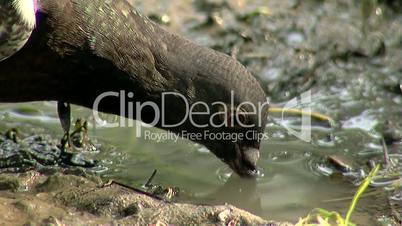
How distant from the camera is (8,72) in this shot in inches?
166

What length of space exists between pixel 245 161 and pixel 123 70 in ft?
2.76

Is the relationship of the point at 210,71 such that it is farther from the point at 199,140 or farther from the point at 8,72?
the point at 8,72

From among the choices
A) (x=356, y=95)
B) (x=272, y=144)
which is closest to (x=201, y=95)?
(x=272, y=144)

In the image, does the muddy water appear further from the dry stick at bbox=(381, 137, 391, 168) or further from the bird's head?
the bird's head

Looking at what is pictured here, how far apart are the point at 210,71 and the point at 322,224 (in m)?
1.28

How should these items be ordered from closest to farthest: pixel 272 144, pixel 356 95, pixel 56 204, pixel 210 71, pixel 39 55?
pixel 56 204
pixel 39 55
pixel 210 71
pixel 272 144
pixel 356 95

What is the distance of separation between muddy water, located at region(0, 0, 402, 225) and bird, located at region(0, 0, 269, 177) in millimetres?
236

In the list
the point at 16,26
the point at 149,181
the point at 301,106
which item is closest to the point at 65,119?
the point at 149,181

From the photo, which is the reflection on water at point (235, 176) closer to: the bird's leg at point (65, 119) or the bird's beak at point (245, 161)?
the bird's beak at point (245, 161)

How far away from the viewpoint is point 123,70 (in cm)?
438

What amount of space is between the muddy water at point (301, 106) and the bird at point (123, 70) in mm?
236

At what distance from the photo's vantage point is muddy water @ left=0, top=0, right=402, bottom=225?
461 centimetres

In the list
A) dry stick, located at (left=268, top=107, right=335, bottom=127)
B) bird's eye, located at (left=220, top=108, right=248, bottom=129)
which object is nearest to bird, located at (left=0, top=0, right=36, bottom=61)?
bird's eye, located at (left=220, top=108, right=248, bottom=129)

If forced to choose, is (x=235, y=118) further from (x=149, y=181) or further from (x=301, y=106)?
(x=301, y=106)
